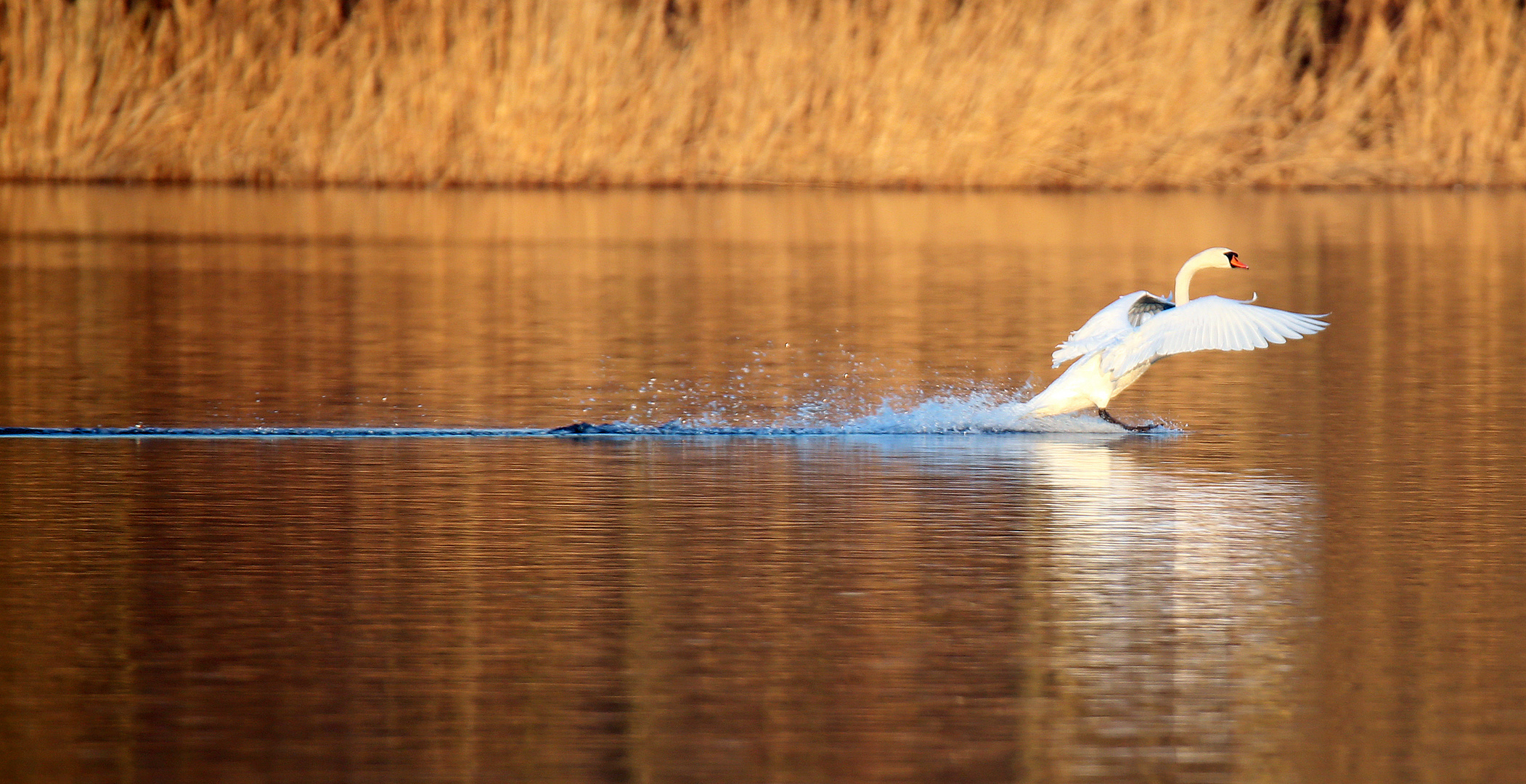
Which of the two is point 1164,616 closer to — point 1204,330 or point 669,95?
point 1204,330

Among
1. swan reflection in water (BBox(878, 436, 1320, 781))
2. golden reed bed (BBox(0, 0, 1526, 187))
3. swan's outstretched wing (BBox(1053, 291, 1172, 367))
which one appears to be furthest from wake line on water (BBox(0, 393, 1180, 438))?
golden reed bed (BBox(0, 0, 1526, 187))

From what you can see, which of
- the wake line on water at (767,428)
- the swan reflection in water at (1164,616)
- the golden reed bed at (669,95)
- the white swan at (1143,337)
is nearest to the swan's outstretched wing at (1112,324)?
the white swan at (1143,337)

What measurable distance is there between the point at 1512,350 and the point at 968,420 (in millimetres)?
4412

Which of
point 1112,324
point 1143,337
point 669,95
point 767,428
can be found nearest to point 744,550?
point 767,428

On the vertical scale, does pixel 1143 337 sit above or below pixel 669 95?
below

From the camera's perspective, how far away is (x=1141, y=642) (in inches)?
231

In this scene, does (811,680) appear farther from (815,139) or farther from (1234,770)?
(815,139)

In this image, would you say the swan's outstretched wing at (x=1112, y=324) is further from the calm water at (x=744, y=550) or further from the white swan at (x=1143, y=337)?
the calm water at (x=744, y=550)

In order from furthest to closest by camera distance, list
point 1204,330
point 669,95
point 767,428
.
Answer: point 669,95 → point 767,428 → point 1204,330

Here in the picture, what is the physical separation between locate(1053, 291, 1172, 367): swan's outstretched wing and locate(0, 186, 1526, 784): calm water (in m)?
0.40

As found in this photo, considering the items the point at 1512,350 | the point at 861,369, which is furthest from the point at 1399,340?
the point at 861,369

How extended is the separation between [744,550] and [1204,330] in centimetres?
343

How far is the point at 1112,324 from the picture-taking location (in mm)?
10188

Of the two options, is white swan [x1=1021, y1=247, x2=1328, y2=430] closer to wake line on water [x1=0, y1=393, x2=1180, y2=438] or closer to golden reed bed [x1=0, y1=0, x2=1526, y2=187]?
wake line on water [x1=0, y1=393, x2=1180, y2=438]
